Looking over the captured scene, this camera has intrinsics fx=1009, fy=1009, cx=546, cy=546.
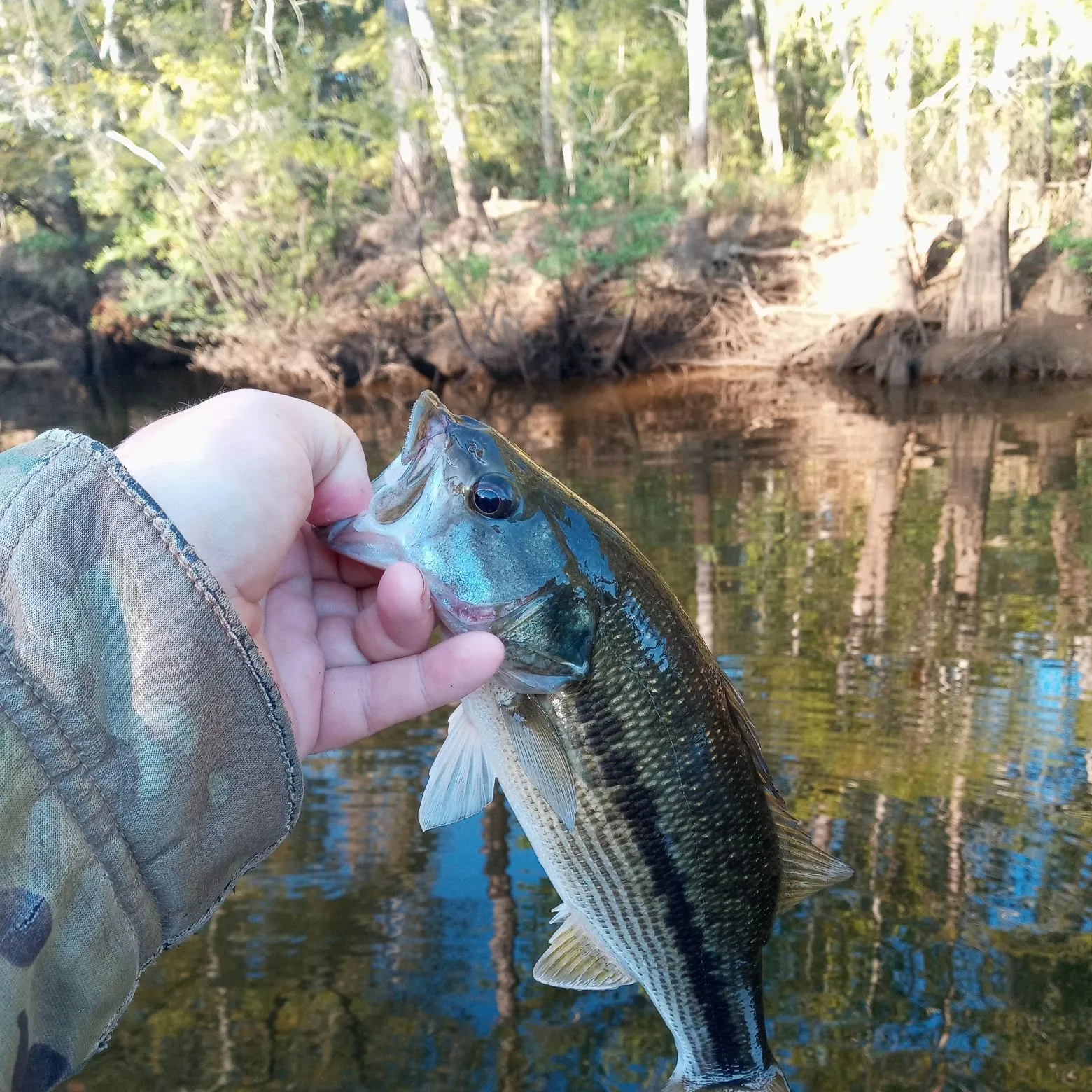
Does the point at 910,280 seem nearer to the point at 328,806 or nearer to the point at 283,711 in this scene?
the point at 328,806

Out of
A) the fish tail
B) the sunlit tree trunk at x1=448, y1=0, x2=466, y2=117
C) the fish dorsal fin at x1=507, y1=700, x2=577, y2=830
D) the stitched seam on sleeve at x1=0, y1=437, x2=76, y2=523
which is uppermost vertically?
the sunlit tree trunk at x1=448, y1=0, x2=466, y2=117

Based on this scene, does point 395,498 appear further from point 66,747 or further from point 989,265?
point 989,265

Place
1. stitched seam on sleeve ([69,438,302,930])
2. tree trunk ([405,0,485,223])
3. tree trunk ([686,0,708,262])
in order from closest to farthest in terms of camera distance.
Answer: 1. stitched seam on sleeve ([69,438,302,930])
2. tree trunk ([405,0,485,223])
3. tree trunk ([686,0,708,262])

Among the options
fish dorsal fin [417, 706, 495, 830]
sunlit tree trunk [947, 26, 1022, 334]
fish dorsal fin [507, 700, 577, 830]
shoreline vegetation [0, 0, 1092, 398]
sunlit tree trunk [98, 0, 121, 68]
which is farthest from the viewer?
sunlit tree trunk [98, 0, 121, 68]

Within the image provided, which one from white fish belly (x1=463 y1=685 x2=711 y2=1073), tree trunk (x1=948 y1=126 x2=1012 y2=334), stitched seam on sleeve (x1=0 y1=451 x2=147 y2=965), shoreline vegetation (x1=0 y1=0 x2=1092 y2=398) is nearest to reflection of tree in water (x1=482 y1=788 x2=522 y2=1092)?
white fish belly (x1=463 y1=685 x2=711 y2=1073)

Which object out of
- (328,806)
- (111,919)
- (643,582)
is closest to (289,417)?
(643,582)

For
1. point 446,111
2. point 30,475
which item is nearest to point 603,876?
point 30,475

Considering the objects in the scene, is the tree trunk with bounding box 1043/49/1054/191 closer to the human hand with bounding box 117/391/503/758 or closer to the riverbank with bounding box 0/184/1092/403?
the riverbank with bounding box 0/184/1092/403
